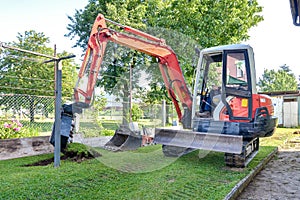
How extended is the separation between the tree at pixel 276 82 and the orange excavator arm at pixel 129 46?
4598cm

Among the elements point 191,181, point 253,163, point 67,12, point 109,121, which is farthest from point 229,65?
point 67,12

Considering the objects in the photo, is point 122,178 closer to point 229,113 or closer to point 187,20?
point 229,113

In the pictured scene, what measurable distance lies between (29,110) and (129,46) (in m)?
4.05

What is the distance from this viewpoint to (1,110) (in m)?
6.81

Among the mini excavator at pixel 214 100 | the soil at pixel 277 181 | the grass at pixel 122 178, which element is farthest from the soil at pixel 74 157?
the soil at pixel 277 181

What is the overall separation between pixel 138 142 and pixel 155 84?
460cm

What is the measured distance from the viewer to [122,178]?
12.4 ft

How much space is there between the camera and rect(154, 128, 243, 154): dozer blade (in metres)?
4.31

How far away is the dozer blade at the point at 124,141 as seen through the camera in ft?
19.4

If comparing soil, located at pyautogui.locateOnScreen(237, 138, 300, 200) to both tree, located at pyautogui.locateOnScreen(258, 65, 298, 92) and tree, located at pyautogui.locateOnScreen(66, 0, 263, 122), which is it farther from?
tree, located at pyautogui.locateOnScreen(258, 65, 298, 92)

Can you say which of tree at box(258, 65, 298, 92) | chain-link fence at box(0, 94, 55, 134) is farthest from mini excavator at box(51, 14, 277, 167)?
tree at box(258, 65, 298, 92)

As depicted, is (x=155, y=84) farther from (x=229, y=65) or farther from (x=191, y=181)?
(x=191, y=181)

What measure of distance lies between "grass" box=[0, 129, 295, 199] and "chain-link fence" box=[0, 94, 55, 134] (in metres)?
2.40

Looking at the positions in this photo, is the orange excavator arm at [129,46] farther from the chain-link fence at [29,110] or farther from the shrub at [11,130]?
the chain-link fence at [29,110]
